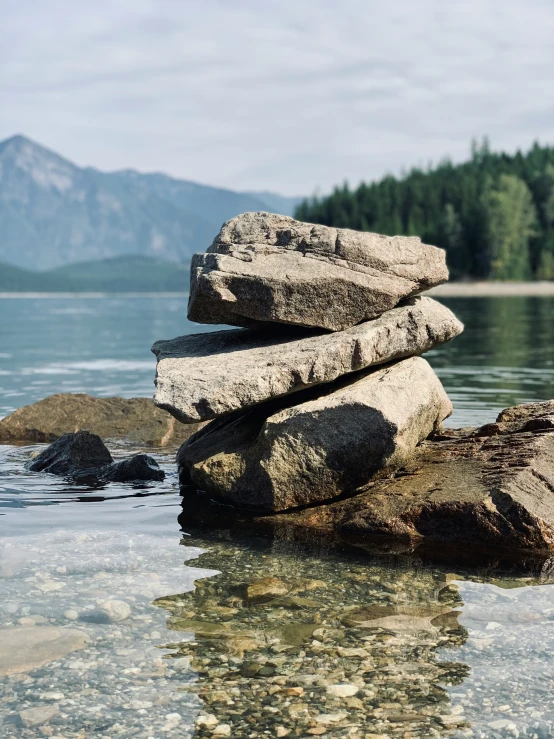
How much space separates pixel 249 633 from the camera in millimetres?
7441

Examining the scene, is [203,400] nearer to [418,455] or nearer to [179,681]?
[418,455]

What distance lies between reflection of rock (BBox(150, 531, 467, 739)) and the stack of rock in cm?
154

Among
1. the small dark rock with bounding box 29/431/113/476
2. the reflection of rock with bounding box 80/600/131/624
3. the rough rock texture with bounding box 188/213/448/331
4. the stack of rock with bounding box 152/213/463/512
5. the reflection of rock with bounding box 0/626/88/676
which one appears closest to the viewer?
the reflection of rock with bounding box 0/626/88/676

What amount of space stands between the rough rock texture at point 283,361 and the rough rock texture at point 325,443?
32cm

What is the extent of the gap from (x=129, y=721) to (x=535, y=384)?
2200 cm

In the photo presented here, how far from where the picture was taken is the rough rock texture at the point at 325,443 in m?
10.7

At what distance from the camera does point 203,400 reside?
1075cm

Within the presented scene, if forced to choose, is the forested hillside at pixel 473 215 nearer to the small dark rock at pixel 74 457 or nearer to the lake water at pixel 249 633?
the small dark rock at pixel 74 457

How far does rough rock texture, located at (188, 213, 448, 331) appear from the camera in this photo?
458 inches

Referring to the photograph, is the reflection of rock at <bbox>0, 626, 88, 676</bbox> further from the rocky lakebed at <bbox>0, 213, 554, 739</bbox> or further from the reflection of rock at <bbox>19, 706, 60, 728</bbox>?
the reflection of rock at <bbox>19, 706, 60, 728</bbox>

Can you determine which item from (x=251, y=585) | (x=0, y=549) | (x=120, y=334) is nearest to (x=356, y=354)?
(x=251, y=585)

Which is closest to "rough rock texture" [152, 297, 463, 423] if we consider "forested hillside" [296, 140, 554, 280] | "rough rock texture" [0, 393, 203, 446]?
"rough rock texture" [0, 393, 203, 446]

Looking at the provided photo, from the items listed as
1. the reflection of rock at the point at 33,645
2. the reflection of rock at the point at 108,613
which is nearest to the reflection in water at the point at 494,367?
the reflection of rock at the point at 108,613

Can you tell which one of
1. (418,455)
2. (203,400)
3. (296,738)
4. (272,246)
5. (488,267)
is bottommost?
(296,738)
